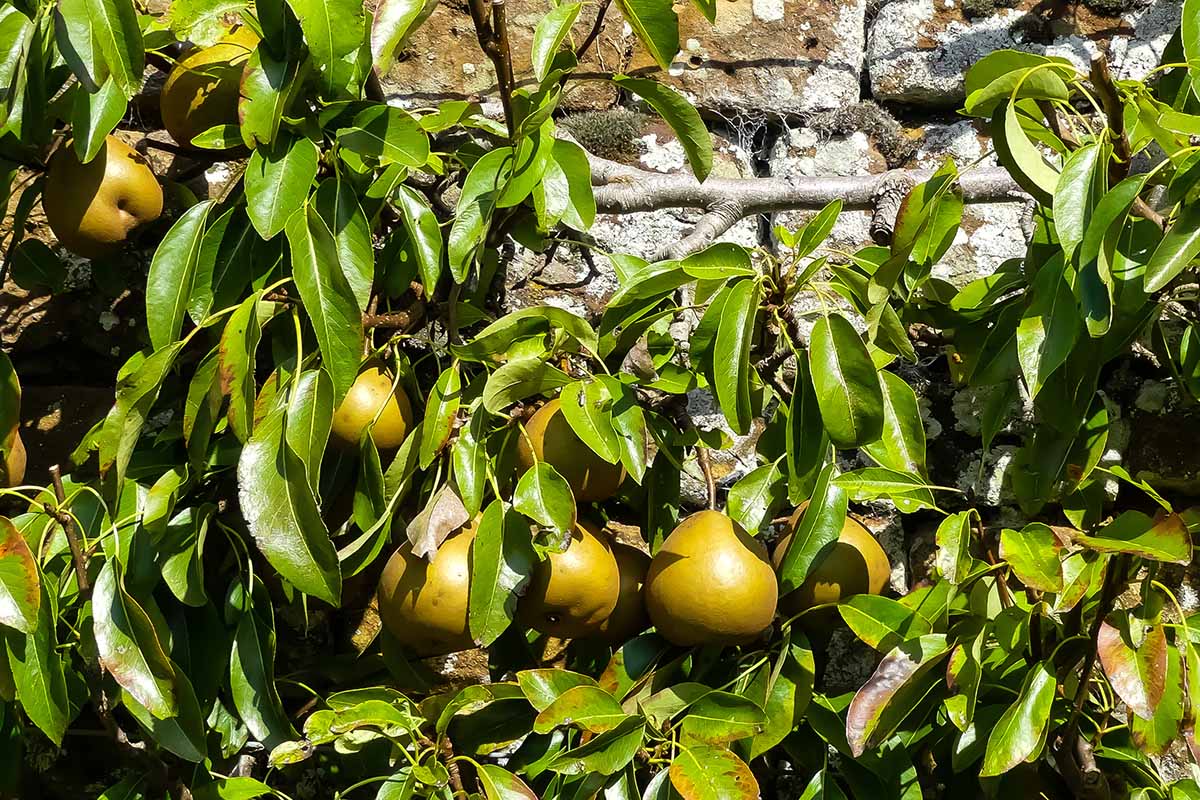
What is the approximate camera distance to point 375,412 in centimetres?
132

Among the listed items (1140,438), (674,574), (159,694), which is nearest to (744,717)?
(674,574)

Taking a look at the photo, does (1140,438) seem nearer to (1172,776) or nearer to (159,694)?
(1172,776)

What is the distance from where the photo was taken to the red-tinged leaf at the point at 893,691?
3.93ft

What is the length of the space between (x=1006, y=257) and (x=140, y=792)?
1269 mm

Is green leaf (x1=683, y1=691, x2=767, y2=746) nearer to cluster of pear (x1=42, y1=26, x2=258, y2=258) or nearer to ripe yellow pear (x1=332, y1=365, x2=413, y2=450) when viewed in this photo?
ripe yellow pear (x1=332, y1=365, x2=413, y2=450)

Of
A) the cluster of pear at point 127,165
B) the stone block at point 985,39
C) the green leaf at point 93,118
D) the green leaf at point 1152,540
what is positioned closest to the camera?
the green leaf at point 1152,540

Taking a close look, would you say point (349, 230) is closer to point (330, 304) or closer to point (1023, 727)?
point (330, 304)

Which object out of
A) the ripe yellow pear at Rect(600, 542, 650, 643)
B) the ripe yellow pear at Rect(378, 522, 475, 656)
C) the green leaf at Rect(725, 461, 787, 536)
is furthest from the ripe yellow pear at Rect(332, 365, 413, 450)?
the green leaf at Rect(725, 461, 787, 536)

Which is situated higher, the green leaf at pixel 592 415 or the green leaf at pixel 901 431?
the green leaf at pixel 592 415

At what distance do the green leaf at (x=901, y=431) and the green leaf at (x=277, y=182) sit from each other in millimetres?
644

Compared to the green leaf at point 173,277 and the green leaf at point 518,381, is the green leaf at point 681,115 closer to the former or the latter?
the green leaf at point 518,381

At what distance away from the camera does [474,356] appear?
4.36ft

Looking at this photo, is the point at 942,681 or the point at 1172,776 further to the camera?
the point at 1172,776

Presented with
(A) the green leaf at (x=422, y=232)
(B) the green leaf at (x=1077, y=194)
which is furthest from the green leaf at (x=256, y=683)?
(B) the green leaf at (x=1077, y=194)
